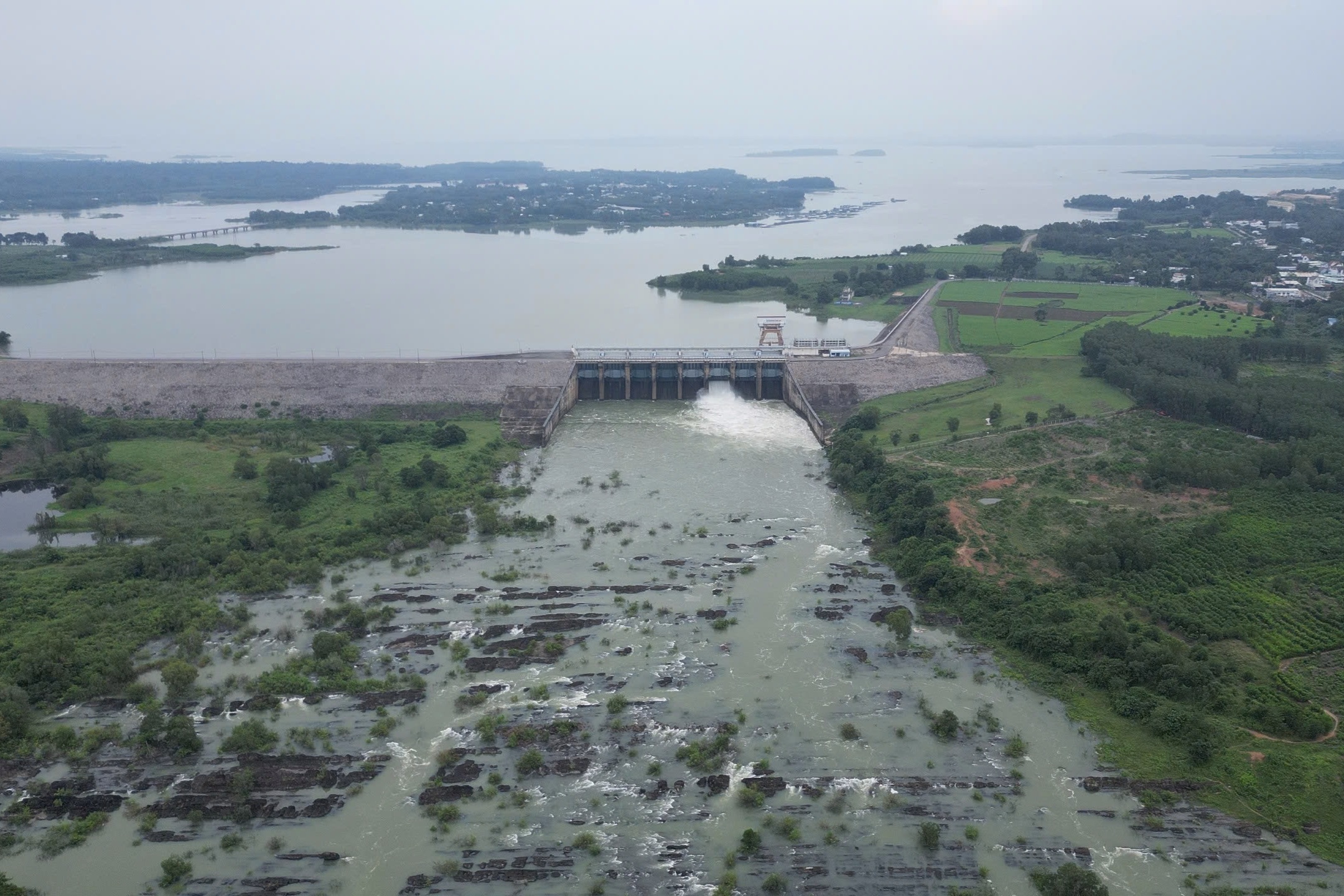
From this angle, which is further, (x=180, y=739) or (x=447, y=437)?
(x=447, y=437)

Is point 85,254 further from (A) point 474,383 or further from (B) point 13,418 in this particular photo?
(A) point 474,383

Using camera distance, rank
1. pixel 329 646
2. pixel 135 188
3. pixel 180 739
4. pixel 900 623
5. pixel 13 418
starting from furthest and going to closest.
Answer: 1. pixel 135 188
2. pixel 13 418
3. pixel 900 623
4. pixel 329 646
5. pixel 180 739

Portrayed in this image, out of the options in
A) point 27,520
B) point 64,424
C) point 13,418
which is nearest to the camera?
point 27,520

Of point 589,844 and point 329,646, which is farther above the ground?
point 329,646

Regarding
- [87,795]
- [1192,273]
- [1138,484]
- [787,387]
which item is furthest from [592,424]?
[1192,273]

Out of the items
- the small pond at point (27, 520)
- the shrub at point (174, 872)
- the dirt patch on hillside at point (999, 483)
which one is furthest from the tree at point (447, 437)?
the shrub at point (174, 872)

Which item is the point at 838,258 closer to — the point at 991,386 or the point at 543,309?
the point at 543,309

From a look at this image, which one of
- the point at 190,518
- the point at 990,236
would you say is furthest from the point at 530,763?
the point at 990,236
